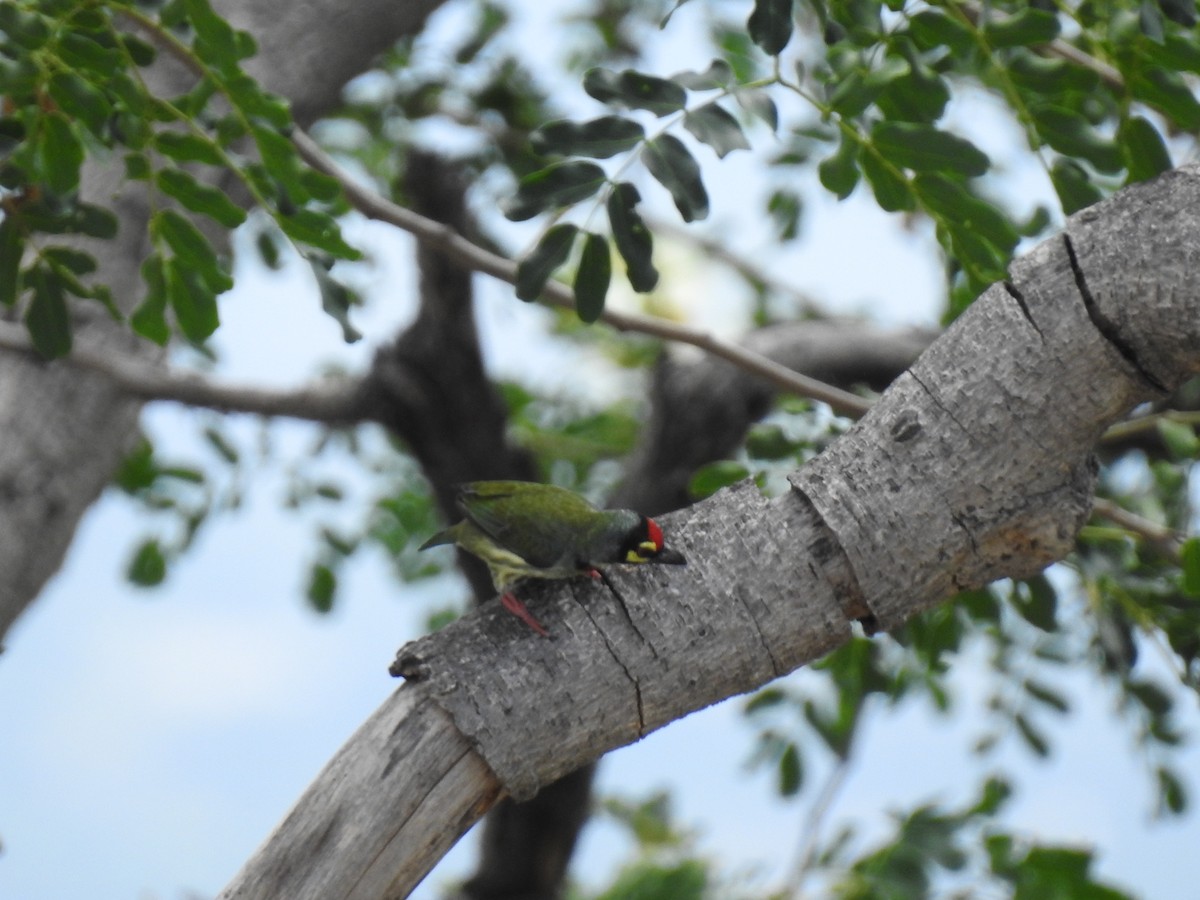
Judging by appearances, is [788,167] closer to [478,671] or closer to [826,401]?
[826,401]

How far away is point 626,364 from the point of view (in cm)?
434

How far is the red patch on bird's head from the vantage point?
Result: 1.24 meters

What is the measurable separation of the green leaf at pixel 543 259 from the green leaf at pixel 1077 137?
0.59 m

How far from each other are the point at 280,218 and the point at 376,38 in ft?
3.99

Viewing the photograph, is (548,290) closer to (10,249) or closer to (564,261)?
(564,261)

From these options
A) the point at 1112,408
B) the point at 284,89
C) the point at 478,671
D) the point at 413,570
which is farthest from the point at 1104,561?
the point at 413,570

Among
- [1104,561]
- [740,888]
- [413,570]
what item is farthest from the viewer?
[413,570]

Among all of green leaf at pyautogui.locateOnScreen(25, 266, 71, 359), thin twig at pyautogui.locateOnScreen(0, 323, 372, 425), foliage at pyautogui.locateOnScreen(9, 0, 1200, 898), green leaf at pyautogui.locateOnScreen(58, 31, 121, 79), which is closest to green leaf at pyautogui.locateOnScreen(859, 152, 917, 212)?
foliage at pyautogui.locateOnScreen(9, 0, 1200, 898)

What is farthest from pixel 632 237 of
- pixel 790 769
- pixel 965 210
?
pixel 790 769

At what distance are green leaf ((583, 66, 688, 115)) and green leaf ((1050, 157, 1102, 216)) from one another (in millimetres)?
483

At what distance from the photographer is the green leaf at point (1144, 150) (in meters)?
1.41

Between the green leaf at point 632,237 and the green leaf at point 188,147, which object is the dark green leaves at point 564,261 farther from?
the green leaf at point 188,147

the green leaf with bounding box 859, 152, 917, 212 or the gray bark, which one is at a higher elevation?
Answer: the green leaf with bounding box 859, 152, 917, 212

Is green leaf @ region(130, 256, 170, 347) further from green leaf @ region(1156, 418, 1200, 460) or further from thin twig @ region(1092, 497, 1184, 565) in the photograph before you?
green leaf @ region(1156, 418, 1200, 460)
